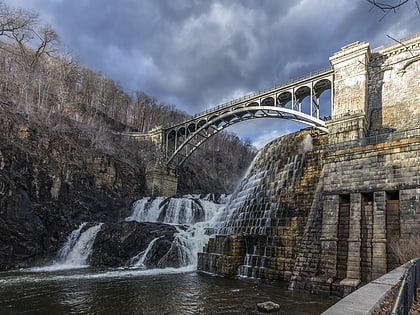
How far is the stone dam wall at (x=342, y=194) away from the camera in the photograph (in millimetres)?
10938

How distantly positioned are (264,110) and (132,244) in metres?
15.3

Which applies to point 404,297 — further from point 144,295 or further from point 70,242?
point 70,242

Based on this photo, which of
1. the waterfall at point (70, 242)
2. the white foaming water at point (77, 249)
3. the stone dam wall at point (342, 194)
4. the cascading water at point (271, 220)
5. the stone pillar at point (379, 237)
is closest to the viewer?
the stone pillar at point (379, 237)

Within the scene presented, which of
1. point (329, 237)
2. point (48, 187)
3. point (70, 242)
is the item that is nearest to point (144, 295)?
point (329, 237)

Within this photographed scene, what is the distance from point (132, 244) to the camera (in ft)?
62.6

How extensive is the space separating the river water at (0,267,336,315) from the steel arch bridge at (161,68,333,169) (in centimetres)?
1284

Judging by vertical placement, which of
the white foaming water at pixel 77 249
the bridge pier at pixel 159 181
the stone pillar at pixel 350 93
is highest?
the stone pillar at pixel 350 93

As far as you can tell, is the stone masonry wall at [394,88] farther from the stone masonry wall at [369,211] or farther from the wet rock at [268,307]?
the wet rock at [268,307]

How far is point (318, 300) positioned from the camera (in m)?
9.95

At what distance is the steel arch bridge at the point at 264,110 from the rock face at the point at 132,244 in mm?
12369

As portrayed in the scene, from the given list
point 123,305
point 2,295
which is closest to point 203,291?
point 123,305

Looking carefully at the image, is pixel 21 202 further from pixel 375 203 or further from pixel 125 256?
pixel 375 203

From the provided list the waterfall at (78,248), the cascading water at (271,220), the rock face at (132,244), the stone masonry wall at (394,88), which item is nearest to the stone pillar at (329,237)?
the cascading water at (271,220)

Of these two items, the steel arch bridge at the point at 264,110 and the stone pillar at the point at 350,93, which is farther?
the steel arch bridge at the point at 264,110
